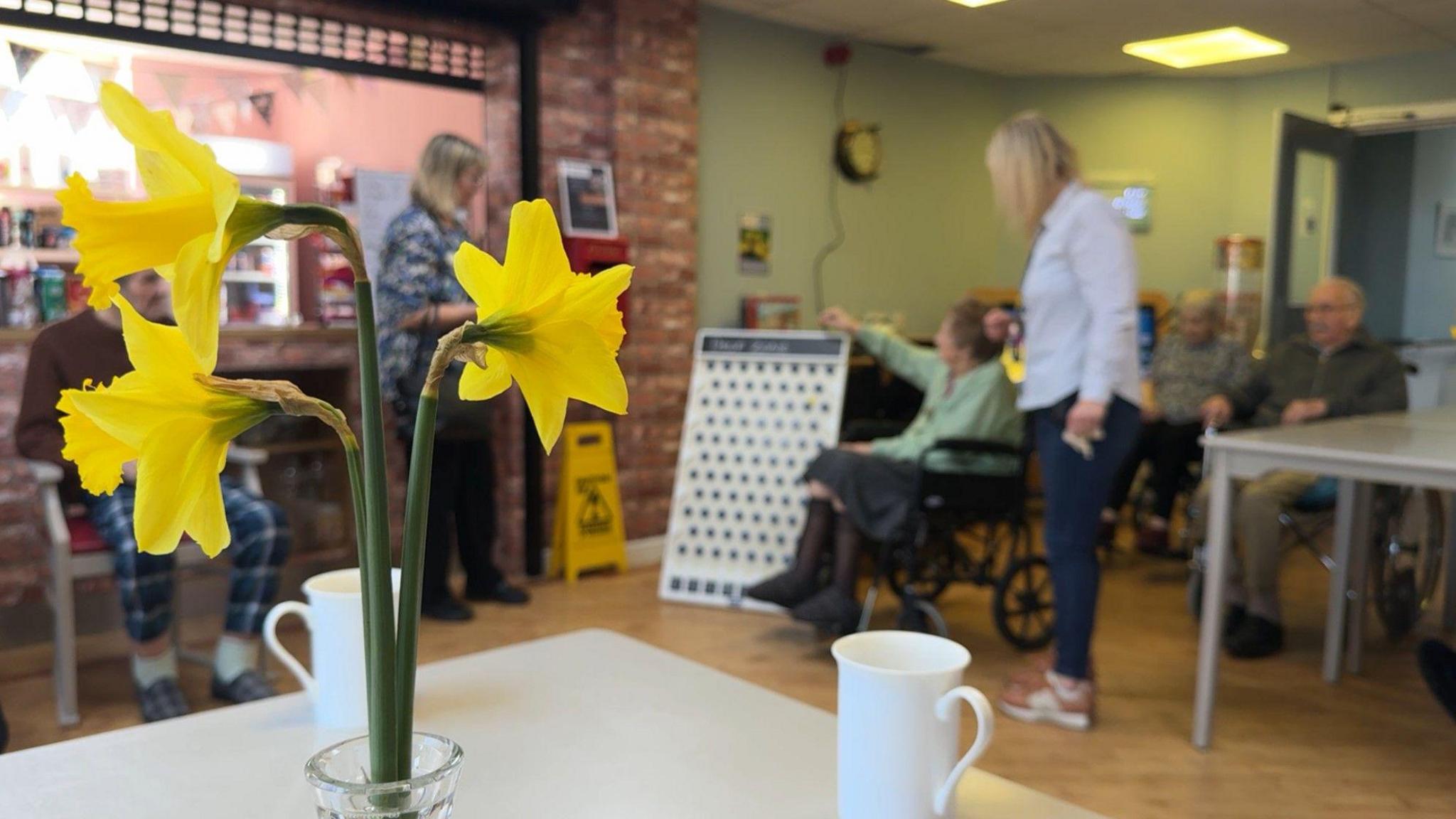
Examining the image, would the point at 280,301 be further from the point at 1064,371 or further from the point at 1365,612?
the point at 1365,612

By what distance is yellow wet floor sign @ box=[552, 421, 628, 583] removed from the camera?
14.6 ft

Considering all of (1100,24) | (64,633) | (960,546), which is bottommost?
(64,633)

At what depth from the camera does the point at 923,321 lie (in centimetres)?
641

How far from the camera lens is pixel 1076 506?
9.03ft

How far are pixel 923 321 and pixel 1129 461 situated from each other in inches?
64.1

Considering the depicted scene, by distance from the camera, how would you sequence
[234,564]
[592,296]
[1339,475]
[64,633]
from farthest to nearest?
[234,564]
[64,633]
[1339,475]
[592,296]

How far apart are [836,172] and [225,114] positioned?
111 inches

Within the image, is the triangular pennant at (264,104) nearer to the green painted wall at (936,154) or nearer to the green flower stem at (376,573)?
the green painted wall at (936,154)

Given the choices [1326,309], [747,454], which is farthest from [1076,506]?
[1326,309]

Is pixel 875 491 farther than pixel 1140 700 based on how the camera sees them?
Yes

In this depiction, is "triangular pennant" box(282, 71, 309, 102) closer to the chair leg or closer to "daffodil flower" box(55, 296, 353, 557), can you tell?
the chair leg

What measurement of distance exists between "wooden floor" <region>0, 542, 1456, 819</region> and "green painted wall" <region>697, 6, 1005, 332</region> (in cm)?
179

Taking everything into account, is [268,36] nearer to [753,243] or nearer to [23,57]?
[23,57]

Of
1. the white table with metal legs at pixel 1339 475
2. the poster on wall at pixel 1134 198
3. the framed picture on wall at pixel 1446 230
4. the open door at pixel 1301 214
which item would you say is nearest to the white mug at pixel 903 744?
the white table with metal legs at pixel 1339 475
